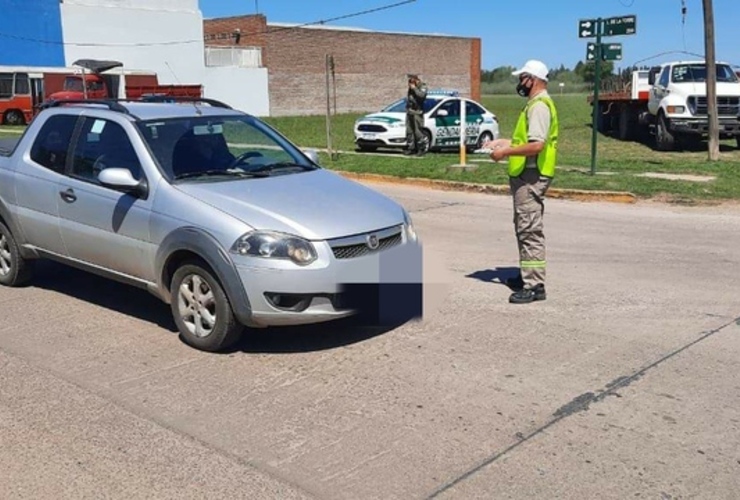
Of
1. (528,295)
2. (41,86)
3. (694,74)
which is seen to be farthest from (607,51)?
(41,86)

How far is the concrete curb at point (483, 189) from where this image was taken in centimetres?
1248

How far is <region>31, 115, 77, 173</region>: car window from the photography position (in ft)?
21.3

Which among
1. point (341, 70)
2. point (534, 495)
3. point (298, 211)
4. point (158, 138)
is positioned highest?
point (341, 70)

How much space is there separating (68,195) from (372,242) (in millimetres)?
2586

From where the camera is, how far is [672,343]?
541cm

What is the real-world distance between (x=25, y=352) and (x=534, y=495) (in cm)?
365

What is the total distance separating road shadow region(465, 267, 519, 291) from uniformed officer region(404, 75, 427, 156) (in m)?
10.8

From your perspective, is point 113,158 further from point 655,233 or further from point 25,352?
point 655,233

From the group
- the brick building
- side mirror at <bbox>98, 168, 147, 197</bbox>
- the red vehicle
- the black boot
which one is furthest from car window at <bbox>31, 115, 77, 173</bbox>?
the brick building

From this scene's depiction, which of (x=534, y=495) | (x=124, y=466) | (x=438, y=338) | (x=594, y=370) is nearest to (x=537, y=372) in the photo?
(x=594, y=370)

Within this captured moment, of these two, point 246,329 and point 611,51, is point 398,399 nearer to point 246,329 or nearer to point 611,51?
point 246,329

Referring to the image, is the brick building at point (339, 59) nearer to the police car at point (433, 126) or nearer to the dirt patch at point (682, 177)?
the police car at point (433, 126)

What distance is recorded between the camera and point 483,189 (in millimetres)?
13766

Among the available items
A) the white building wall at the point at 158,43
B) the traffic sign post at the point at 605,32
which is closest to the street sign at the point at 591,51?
the traffic sign post at the point at 605,32
